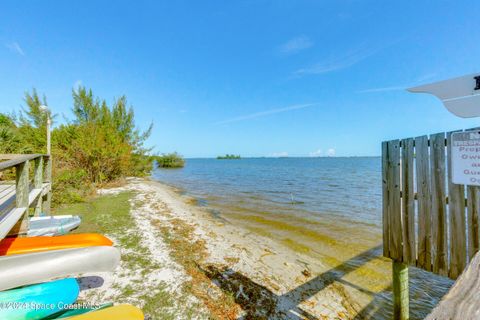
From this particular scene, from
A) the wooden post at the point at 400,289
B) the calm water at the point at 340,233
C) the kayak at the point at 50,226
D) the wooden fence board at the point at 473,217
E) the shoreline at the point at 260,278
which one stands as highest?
the wooden fence board at the point at 473,217

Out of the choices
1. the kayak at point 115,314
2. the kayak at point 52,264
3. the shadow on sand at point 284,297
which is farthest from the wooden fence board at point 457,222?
the kayak at point 52,264

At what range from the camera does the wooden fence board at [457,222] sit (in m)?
2.10

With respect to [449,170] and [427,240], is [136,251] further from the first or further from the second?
[449,170]

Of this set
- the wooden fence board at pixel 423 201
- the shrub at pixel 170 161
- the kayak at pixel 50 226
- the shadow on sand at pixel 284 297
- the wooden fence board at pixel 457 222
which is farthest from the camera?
the shrub at pixel 170 161

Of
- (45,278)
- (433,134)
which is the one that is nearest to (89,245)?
(45,278)

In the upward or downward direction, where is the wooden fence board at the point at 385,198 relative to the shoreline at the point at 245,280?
upward

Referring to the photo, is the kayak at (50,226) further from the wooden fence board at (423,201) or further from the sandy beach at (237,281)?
the wooden fence board at (423,201)

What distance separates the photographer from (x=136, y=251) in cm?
459

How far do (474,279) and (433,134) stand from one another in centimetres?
196

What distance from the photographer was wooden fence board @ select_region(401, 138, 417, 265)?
2.50 metres

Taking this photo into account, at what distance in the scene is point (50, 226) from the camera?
4598 millimetres

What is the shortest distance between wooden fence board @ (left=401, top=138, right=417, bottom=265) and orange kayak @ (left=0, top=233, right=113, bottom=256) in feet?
12.1

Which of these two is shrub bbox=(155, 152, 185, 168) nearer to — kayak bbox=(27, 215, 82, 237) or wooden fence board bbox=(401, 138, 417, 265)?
kayak bbox=(27, 215, 82, 237)

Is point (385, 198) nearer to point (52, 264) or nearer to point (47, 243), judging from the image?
point (52, 264)
